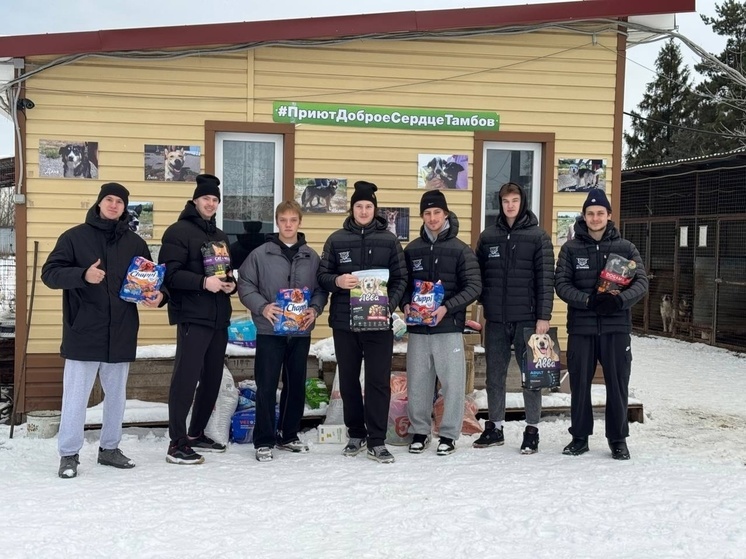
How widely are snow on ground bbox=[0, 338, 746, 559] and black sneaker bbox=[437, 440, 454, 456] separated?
0.26 ft

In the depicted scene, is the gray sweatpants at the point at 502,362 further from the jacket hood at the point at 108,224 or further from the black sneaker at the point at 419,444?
the jacket hood at the point at 108,224

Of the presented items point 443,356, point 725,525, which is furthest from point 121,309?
point 725,525

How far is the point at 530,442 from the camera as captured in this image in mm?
5160

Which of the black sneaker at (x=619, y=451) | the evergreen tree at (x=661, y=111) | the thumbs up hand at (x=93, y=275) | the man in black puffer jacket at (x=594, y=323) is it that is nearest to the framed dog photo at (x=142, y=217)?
the thumbs up hand at (x=93, y=275)

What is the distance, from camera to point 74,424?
14.8 feet

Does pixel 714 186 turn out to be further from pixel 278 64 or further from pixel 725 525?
pixel 725 525

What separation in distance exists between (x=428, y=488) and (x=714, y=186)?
32.2 ft

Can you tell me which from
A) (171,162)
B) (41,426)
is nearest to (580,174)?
(171,162)

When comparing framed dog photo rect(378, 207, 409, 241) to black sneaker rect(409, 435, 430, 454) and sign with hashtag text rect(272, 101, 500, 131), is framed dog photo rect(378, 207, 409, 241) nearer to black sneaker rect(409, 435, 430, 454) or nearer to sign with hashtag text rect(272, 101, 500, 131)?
sign with hashtag text rect(272, 101, 500, 131)

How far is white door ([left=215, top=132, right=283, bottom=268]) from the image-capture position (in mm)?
6547

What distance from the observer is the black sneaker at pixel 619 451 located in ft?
16.4

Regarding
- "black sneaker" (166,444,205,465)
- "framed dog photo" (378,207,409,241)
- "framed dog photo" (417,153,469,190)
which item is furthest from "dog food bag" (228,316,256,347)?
"framed dog photo" (417,153,469,190)

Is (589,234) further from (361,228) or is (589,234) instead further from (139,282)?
(139,282)

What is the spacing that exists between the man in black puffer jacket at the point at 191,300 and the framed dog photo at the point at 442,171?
2391mm
